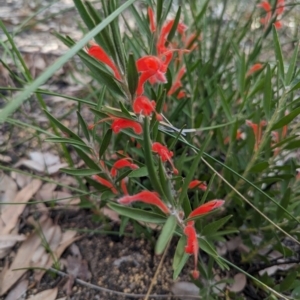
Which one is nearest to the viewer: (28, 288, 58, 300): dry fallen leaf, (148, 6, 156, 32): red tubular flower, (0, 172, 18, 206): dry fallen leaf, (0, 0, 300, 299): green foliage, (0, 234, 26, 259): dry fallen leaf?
(0, 0, 300, 299): green foliage

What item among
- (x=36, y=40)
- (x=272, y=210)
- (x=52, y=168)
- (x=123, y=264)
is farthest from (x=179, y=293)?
(x=36, y=40)

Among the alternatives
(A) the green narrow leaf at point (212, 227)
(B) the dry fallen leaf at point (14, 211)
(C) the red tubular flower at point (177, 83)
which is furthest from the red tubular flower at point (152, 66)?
(B) the dry fallen leaf at point (14, 211)

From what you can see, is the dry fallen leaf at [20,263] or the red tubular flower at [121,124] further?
the dry fallen leaf at [20,263]

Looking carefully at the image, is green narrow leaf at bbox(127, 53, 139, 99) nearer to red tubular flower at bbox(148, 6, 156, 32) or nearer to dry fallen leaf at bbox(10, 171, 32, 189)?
red tubular flower at bbox(148, 6, 156, 32)

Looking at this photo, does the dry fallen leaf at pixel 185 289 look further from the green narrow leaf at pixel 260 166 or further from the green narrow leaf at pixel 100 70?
the green narrow leaf at pixel 100 70

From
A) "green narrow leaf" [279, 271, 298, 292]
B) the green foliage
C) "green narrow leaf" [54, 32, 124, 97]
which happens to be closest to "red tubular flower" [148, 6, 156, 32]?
the green foliage

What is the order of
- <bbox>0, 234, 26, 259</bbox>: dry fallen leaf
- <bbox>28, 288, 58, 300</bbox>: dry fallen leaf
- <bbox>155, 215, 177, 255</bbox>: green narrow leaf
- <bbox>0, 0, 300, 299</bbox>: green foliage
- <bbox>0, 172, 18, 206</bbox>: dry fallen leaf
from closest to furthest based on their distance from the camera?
<bbox>155, 215, 177, 255</bbox>: green narrow leaf < <bbox>0, 0, 300, 299</bbox>: green foliage < <bbox>28, 288, 58, 300</bbox>: dry fallen leaf < <bbox>0, 234, 26, 259</bbox>: dry fallen leaf < <bbox>0, 172, 18, 206</bbox>: dry fallen leaf
